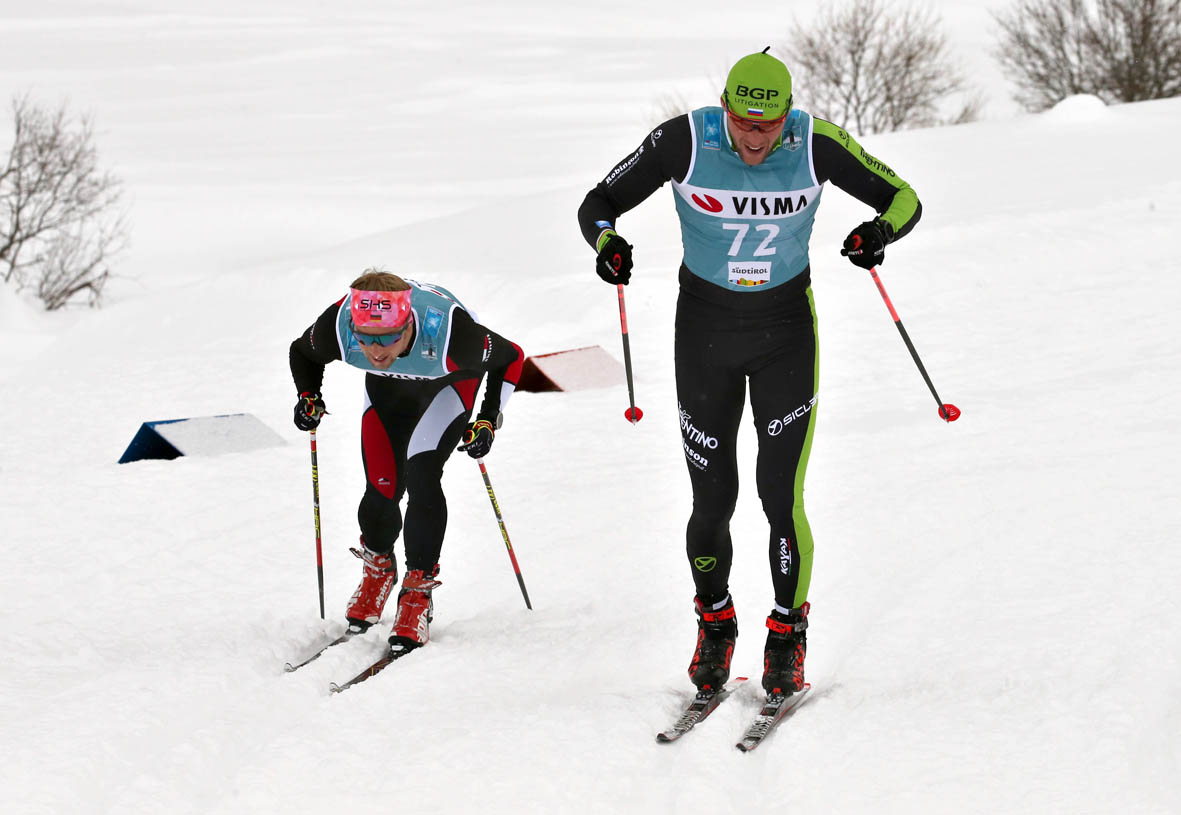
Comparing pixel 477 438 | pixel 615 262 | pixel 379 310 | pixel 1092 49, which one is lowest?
pixel 477 438

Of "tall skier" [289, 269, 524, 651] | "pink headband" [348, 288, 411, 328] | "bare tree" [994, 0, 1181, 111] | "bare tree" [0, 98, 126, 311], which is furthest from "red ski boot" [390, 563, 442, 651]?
"bare tree" [994, 0, 1181, 111]

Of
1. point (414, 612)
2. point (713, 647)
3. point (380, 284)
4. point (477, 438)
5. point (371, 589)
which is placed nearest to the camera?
point (713, 647)

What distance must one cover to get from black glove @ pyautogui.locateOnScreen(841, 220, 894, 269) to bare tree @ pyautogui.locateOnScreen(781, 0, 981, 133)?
42.3 metres

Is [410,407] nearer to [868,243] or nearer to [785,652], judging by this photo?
[785,652]

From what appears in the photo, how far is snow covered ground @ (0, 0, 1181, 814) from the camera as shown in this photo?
3.91 m

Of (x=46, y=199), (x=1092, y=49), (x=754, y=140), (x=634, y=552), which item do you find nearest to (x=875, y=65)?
(x=1092, y=49)

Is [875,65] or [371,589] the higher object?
[875,65]

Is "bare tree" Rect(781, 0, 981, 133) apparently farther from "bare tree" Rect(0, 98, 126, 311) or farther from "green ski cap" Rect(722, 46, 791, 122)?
"green ski cap" Rect(722, 46, 791, 122)

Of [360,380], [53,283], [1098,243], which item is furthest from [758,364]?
[53,283]

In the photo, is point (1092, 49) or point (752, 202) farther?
point (1092, 49)

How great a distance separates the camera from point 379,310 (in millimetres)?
4738

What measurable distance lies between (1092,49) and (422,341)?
4245 centimetres

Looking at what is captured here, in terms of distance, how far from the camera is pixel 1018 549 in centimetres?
571

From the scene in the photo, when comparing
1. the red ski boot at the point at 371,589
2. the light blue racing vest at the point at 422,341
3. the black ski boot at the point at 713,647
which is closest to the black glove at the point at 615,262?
the light blue racing vest at the point at 422,341
